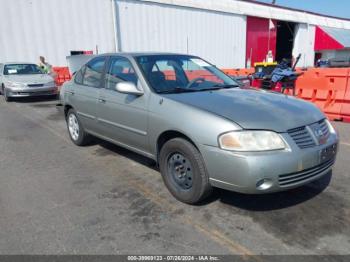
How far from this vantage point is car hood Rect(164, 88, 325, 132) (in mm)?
3109

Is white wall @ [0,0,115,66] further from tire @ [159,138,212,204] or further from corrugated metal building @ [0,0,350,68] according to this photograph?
tire @ [159,138,212,204]

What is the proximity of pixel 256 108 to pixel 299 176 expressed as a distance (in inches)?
31.0

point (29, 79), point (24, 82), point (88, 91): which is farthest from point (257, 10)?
point (88, 91)

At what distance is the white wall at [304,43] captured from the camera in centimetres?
3231

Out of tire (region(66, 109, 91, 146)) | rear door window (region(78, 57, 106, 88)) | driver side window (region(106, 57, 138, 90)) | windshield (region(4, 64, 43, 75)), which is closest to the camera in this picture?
driver side window (region(106, 57, 138, 90))

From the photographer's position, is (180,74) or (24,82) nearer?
(180,74)

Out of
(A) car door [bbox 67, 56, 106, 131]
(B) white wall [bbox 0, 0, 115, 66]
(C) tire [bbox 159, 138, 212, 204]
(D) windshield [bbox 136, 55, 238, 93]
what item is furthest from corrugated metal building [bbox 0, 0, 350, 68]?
(C) tire [bbox 159, 138, 212, 204]

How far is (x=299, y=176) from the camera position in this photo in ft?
10.3

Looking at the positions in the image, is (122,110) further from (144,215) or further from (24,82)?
(24,82)

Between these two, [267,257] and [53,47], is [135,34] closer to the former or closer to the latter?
[53,47]

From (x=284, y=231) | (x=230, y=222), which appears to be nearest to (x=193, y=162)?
Answer: (x=230, y=222)

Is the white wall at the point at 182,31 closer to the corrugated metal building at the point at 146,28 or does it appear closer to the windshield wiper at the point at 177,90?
the corrugated metal building at the point at 146,28

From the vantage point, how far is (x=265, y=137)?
3.03m

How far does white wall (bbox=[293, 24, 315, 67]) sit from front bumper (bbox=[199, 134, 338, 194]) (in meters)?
31.8
